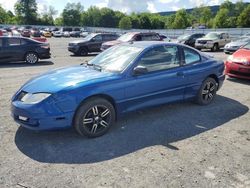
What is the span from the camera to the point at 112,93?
5.10m

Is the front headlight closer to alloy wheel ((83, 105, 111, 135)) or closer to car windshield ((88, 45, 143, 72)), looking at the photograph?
alloy wheel ((83, 105, 111, 135))

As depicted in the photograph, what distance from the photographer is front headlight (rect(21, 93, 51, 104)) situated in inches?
183

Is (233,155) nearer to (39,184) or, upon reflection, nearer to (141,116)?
(141,116)

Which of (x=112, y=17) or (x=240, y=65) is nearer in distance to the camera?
(x=240, y=65)

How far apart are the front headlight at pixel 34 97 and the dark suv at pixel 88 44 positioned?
1466 cm

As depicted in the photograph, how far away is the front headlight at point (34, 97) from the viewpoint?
4645 mm

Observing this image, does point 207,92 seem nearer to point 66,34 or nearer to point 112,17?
point 66,34

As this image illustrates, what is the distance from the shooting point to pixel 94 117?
16.3 ft

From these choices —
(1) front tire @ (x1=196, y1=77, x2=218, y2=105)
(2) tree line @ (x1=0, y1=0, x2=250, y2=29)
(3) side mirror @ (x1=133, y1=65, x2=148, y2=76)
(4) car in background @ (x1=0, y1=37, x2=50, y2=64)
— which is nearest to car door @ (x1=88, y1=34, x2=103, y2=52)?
(4) car in background @ (x1=0, y1=37, x2=50, y2=64)

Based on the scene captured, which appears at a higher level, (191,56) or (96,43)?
(191,56)

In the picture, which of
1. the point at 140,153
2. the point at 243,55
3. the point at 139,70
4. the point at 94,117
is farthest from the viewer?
the point at 243,55

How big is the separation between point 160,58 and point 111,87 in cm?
139

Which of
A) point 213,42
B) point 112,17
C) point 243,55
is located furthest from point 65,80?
point 112,17

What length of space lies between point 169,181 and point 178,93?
2.75 meters
